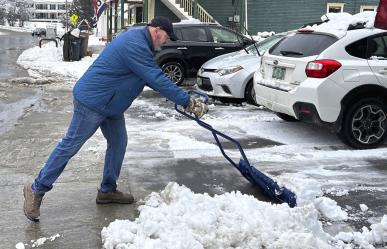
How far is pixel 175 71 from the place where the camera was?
42.5 feet

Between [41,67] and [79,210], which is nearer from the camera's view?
[79,210]

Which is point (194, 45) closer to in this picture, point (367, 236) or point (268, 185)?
point (268, 185)

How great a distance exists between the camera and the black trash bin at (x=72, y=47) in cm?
2108

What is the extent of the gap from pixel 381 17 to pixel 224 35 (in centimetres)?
719

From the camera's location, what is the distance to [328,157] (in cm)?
651

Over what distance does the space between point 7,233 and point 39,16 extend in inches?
6870

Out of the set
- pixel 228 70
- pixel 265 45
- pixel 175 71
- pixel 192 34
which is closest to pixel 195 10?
pixel 192 34

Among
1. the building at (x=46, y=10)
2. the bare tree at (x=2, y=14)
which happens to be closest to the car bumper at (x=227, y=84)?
the bare tree at (x=2, y=14)

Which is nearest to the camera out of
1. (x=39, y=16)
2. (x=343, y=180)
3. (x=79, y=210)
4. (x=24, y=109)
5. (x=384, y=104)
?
(x=79, y=210)

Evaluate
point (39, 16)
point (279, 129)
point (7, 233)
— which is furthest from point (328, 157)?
point (39, 16)

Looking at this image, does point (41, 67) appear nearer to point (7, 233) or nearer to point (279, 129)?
point (279, 129)

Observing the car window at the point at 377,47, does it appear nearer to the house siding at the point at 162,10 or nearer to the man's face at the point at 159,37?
the man's face at the point at 159,37

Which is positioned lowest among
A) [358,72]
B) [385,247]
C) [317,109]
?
[385,247]

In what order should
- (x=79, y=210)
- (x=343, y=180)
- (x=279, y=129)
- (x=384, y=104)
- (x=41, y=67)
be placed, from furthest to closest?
(x=41, y=67) < (x=279, y=129) < (x=384, y=104) < (x=343, y=180) < (x=79, y=210)
